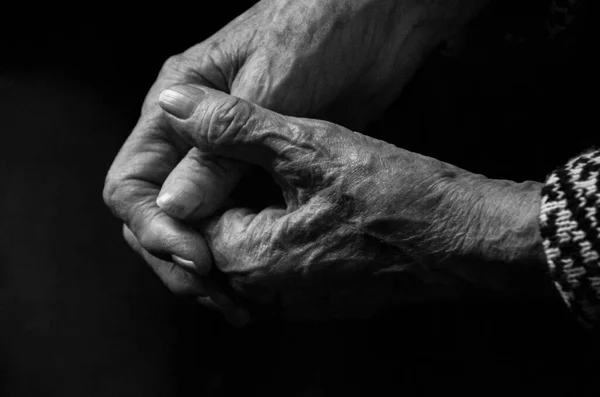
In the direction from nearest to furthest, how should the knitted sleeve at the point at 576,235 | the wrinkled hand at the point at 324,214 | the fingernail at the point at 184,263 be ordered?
the knitted sleeve at the point at 576,235
the wrinkled hand at the point at 324,214
the fingernail at the point at 184,263

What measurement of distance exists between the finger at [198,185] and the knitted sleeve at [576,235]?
406 millimetres

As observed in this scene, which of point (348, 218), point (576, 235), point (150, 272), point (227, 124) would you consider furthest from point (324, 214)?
point (150, 272)

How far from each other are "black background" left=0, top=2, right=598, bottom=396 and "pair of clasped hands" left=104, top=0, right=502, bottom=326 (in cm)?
15

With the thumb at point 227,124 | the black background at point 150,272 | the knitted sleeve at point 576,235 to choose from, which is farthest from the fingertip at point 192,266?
the knitted sleeve at point 576,235

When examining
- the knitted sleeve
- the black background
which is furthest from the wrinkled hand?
the black background

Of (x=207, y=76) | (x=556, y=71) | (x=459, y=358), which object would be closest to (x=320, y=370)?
(x=459, y=358)

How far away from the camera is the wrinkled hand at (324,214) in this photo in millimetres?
790

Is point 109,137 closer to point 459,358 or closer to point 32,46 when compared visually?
point 32,46

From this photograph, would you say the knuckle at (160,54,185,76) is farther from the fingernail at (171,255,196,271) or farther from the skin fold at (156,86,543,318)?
the fingernail at (171,255,196,271)

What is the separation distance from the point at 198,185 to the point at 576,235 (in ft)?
1.51

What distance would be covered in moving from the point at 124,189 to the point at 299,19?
0.35 m

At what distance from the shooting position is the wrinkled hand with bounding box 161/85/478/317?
79 cm

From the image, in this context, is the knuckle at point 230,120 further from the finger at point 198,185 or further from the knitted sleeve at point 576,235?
the knitted sleeve at point 576,235

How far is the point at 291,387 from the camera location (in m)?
1.12
